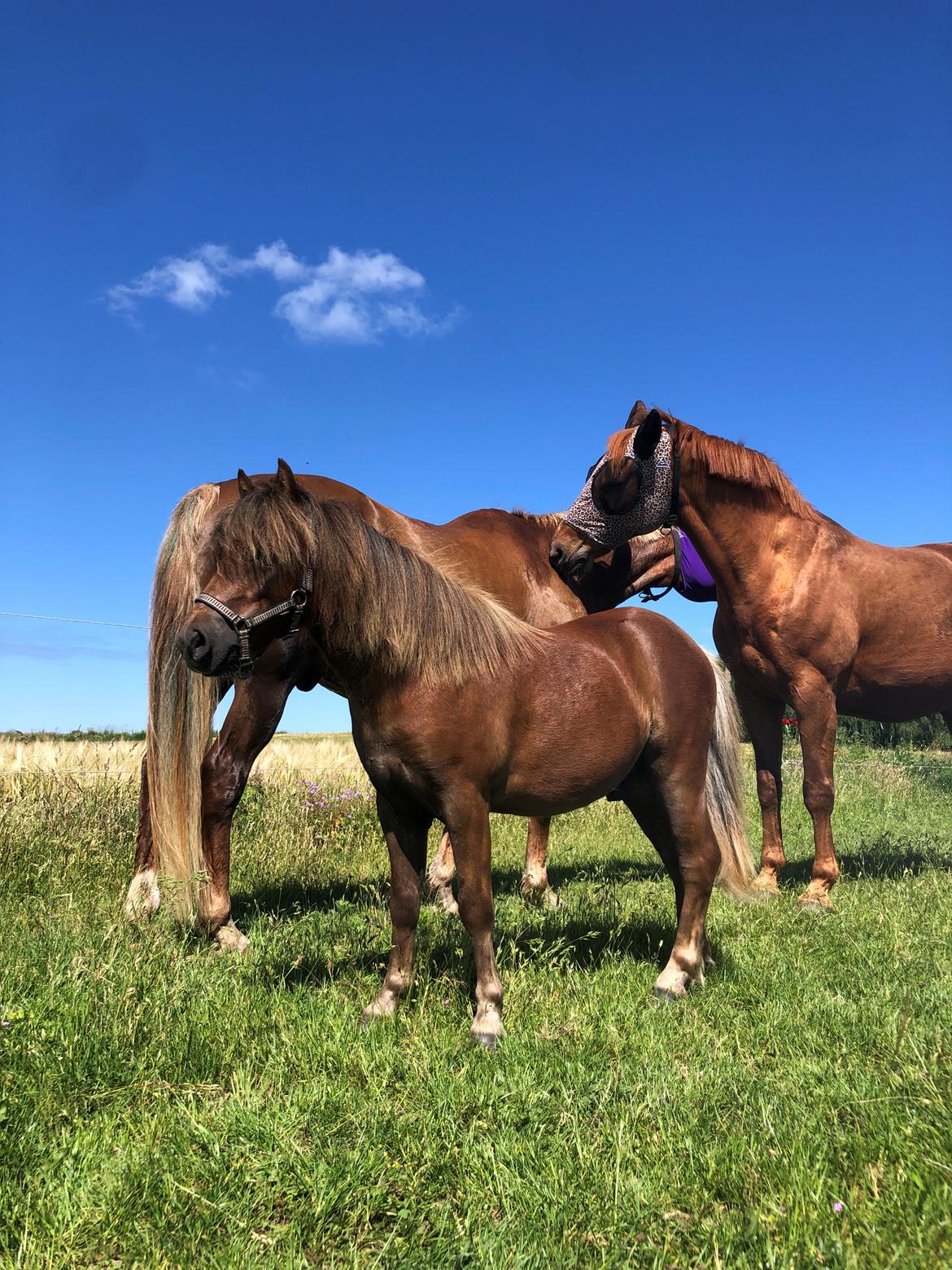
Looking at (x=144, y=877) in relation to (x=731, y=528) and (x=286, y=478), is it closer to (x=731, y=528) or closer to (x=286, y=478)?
(x=286, y=478)

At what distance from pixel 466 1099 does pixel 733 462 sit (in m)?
4.60

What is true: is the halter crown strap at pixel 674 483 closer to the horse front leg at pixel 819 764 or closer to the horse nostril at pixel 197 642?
the horse front leg at pixel 819 764

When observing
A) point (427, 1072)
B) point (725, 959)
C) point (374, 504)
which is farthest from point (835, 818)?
point (427, 1072)

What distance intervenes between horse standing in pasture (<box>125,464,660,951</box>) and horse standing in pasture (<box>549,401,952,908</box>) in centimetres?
83

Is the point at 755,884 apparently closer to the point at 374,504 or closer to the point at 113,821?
the point at 374,504

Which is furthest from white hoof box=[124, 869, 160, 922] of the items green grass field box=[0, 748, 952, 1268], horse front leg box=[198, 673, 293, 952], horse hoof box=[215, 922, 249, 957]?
horse hoof box=[215, 922, 249, 957]

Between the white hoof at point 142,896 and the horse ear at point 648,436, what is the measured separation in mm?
4233

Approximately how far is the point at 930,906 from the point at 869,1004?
2.34 m

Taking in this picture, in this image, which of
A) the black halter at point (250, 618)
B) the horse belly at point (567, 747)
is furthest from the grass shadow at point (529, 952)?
the black halter at point (250, 618)

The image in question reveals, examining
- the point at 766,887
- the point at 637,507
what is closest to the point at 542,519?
the point at 637,507

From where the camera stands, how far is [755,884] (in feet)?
19.6

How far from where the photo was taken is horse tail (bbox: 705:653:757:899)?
5.24 meters

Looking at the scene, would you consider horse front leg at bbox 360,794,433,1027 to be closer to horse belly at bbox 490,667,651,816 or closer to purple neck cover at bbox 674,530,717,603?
horse belly at bbox 490,667,651,816

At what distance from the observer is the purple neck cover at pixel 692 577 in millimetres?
7333
